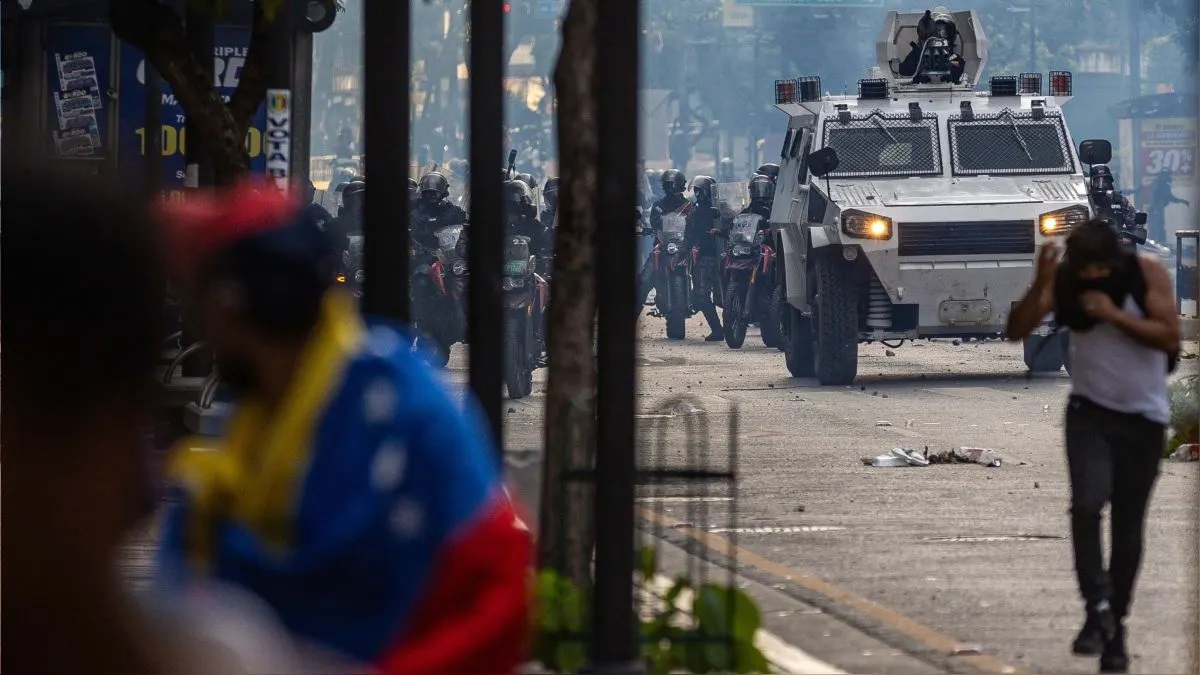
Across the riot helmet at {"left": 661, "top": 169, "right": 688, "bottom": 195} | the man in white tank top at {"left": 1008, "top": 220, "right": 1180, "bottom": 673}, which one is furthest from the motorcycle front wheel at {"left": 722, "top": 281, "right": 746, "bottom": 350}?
the man in white tank top at {"left": 1008, "top": 220, "right": 1180, "bottom": 673}

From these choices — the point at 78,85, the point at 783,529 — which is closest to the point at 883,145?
the point at 78,85

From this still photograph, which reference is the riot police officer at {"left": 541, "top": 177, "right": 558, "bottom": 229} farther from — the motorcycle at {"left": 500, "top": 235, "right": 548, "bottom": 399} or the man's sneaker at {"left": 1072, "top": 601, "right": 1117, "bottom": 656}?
the man's sneaker at {"left": 1072, "top": 601, "right": 1117, "bottom": 656}

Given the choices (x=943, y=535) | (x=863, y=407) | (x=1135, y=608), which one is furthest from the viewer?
(x=863, y=407)

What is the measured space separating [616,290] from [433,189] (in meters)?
15.3

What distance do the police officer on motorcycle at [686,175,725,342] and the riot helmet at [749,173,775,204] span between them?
0.62 metres

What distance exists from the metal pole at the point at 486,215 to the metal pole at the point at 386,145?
0.25 metres

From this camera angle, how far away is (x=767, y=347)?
1104 inches

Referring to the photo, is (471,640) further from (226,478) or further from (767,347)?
(767,347)

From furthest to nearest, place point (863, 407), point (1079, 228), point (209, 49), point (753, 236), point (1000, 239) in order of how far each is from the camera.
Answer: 1. point (753, 236)
2. point (1000, 239)
3. point (863, 407)
4. point (209, 49)
5. point (1079, 228)

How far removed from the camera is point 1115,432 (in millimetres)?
7148

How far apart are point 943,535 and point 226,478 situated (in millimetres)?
8338

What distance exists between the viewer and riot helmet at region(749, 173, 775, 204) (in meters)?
28.5

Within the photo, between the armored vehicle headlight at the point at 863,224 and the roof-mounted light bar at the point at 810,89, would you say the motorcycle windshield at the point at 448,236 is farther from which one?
the roof-mounted light bar at the point at 810,89

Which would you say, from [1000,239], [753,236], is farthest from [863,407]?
[753,236]
